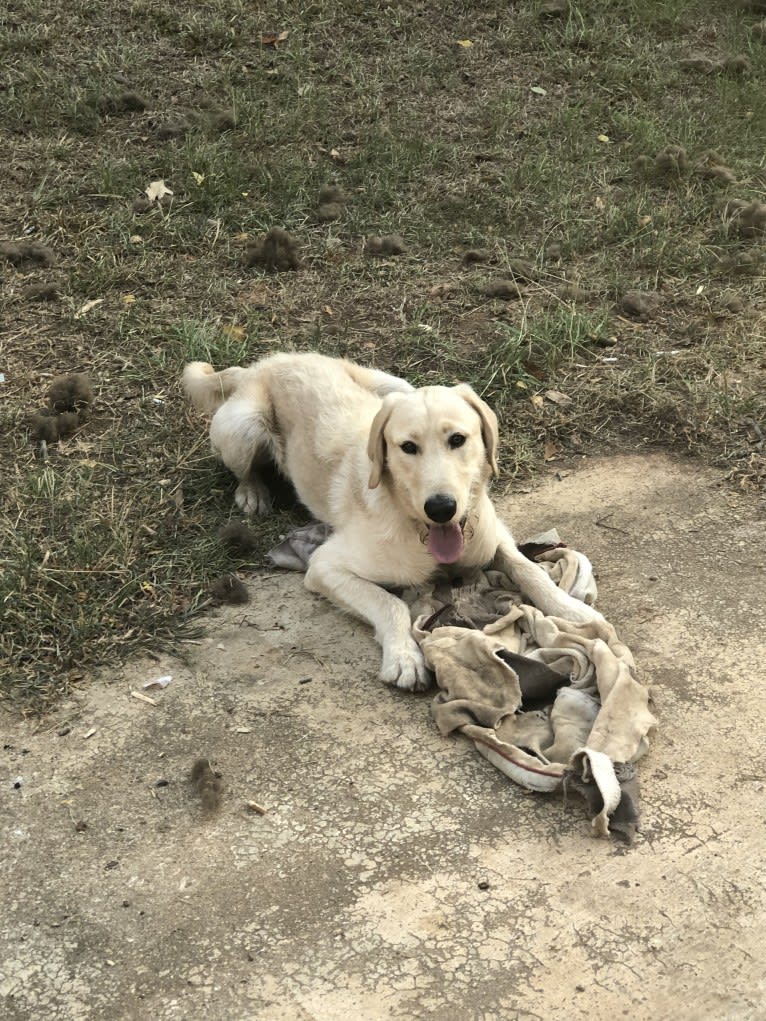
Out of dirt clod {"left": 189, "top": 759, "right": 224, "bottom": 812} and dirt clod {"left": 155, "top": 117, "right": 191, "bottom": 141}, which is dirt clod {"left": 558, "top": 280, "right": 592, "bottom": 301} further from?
dirt clod {"left": 189, "top": 759, "right": 224, "bottom": 812}

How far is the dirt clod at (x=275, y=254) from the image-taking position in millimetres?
7449

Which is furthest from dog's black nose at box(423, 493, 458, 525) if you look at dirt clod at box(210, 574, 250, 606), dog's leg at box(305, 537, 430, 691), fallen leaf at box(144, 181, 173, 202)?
fallen leaf at box(144, 181, 173, 202)

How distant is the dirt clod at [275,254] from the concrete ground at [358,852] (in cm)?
341

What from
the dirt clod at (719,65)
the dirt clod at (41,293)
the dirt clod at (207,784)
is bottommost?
the dirt clod at (41,293)

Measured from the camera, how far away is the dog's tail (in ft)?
19.7

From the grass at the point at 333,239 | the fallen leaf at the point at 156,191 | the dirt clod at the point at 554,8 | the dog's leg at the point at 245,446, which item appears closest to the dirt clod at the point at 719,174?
the grass at the point at 333,239

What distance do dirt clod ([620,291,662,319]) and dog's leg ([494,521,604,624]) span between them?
251 centimetres

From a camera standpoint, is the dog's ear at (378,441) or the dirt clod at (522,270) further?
the dirt clod at (522,270)

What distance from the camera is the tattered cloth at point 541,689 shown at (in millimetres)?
3617

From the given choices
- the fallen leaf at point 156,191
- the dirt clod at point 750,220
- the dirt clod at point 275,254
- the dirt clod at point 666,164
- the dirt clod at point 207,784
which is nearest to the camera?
the dirt clod at point 207,784

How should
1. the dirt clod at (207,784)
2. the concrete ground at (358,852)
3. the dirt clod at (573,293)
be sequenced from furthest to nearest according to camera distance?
the dirt clod at (573,293)
the dirt clod at (207,784)
the concrete ground at (358,852)

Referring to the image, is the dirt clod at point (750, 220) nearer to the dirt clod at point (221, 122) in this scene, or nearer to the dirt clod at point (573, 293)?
the dirt clod at point (573, 293)

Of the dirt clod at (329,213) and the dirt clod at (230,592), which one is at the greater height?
the dirt clod at (329,213)

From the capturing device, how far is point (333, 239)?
7.73m
